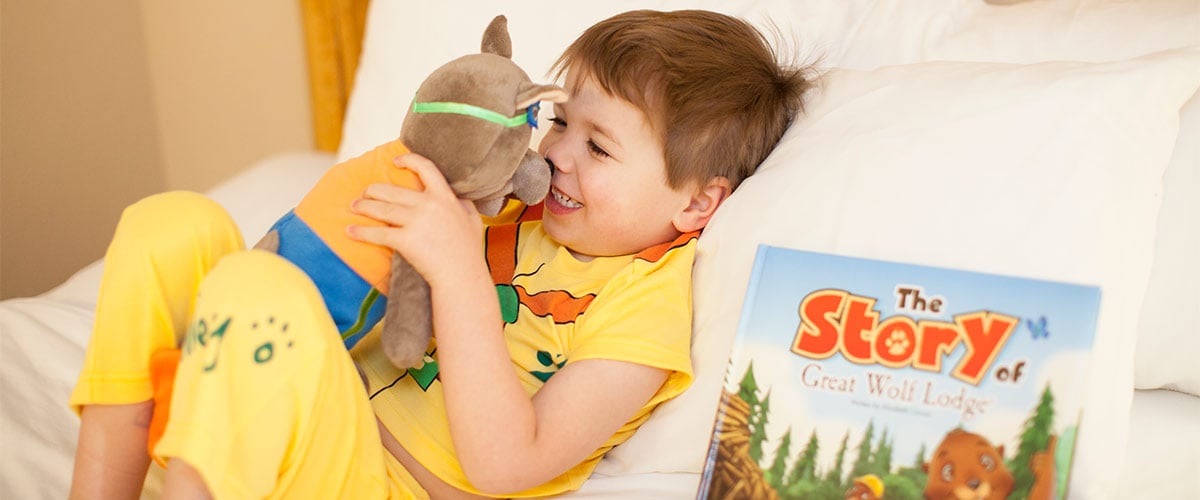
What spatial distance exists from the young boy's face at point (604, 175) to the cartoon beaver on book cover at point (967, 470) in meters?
0.40

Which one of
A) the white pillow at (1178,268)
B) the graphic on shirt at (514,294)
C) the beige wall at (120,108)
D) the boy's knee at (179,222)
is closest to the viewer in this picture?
the boy's knee at (179,222)

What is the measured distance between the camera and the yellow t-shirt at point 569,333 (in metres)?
0.90

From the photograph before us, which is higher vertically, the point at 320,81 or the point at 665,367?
the point at 320,81

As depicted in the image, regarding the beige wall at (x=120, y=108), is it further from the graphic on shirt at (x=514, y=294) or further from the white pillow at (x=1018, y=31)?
the white pillow at (x=1018, y=31)

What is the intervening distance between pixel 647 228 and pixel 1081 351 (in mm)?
443

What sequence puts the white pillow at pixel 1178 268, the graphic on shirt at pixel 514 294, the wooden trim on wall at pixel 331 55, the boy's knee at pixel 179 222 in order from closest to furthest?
the boy's knee at pixel 179 222 < the white pillow at pixel 1178 268 < the graphic on shirt at pixel 514 294 < the wooden trim on wall at pixel 331 55

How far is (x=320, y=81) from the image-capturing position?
2098 millimetres

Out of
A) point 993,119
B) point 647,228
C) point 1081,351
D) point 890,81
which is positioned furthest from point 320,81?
point 1081,351

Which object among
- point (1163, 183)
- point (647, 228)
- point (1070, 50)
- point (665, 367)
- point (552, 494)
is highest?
point (1070, 50)

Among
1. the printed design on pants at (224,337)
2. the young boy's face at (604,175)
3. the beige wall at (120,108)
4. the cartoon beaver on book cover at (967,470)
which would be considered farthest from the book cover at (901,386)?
the beige wall at (120,108)

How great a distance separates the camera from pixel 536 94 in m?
0.81

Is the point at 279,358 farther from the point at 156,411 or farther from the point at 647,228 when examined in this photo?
the point at 647,228

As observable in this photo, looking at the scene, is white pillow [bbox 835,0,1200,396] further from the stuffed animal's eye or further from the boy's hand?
the boy's hand

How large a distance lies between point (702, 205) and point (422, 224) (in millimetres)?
343
